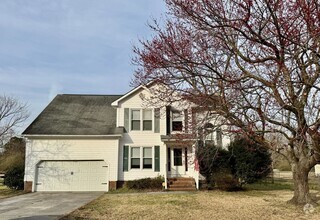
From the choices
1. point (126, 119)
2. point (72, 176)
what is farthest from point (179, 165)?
point (72, 176)

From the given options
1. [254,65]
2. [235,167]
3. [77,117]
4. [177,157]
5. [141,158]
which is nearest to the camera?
[254,65]

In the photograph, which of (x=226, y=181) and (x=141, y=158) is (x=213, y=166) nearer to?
(x=226, y=181)

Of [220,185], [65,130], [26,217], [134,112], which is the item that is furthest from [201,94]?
[65,130]

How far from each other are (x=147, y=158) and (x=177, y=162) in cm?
207

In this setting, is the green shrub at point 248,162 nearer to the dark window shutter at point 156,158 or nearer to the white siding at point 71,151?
the dark window shutter at point 156,158

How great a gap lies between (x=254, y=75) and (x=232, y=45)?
4.31 ft

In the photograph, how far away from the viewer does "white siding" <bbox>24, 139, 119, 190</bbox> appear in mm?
20094

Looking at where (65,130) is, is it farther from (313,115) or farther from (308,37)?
(308,37)

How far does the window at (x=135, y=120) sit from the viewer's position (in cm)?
2088

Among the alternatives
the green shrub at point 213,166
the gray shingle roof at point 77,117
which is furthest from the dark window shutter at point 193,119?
the gray shingle roof at point 77,117

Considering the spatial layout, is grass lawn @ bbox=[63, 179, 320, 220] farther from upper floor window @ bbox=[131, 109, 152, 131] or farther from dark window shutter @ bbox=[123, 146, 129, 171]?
upper floor window @ bbox=[131, 109, 152, 131]

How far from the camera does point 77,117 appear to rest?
2225cm

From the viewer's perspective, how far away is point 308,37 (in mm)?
7332

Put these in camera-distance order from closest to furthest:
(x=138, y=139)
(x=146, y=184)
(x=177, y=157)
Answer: (x=146, y=184)
(x=138, y=139)
(x=177, y=157)
